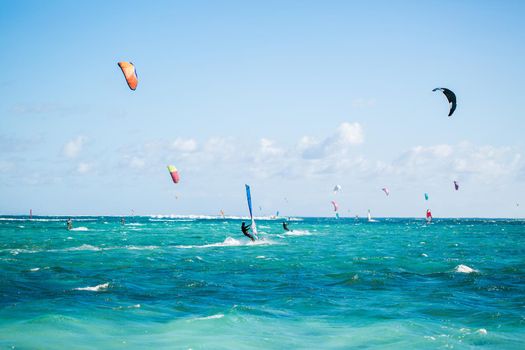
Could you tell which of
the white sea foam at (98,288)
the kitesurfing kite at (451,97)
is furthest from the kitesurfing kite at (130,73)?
the kitesurfing kite at (451,97)

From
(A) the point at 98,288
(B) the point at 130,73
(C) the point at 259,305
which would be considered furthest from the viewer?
(B) the point at 130,73

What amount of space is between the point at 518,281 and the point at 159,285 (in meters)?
15.2

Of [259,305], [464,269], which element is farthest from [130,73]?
[464,269]

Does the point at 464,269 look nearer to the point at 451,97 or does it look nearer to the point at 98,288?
the point at 451,97

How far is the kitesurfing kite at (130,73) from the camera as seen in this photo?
800 inches

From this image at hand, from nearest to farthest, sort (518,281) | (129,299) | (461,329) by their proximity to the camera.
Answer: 1. (461,329)
2. (129,299)
3. (518,281)

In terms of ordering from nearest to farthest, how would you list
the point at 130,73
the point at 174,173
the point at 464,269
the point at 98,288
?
the point at 98,288 < the point at 130,73 < the point at 464,269 < the point at 174,173

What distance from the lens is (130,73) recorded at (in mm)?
20828

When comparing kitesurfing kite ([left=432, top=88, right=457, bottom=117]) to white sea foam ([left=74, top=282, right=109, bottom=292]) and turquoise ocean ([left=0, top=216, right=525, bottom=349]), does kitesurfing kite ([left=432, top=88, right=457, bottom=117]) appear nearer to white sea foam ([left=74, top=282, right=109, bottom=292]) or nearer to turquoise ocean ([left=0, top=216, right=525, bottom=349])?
turquoise ocean ([left=0, top=216, right=525, bottom=349])

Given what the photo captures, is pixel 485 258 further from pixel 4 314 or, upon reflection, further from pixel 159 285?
pixel 4 314

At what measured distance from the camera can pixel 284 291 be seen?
60.8 feet

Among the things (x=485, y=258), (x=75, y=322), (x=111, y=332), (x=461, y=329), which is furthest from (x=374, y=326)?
(x=485, y=258)

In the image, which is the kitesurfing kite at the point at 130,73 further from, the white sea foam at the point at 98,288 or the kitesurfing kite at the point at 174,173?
the kitesurfing kite at the point at 174,173

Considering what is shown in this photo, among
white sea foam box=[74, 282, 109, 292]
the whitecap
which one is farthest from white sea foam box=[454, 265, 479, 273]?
white sea foam box=[74, 282, 109, 292]
